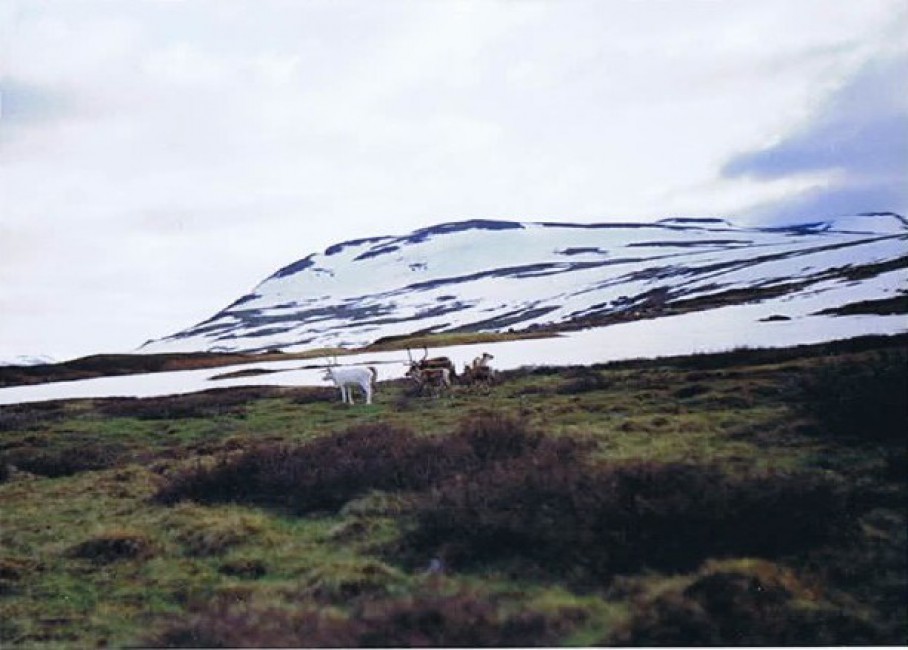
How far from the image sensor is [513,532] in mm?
8891

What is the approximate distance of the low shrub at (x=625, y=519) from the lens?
Answer: 27.1 feet

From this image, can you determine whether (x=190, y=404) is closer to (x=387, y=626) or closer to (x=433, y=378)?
(x=433, y=378)

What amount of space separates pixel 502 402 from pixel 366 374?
194 inches

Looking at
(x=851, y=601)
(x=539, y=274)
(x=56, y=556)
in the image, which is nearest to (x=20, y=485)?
(x=56, y=556)

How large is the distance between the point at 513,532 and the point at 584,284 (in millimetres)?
100340

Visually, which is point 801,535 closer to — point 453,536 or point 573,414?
point 453,536

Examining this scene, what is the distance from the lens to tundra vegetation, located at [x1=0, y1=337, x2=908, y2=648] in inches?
293

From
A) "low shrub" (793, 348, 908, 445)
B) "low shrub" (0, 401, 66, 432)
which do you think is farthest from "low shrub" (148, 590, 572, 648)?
"low shrub" (0, 401, 66, 432)

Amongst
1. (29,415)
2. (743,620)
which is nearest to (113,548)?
(743,620)

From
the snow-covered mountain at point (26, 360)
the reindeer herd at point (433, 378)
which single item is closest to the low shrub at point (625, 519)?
the reindeer herd at point (433, 378)

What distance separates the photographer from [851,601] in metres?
7.30

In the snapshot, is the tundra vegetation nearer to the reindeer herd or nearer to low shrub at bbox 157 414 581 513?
low shrub at bbox 157 414 581 513

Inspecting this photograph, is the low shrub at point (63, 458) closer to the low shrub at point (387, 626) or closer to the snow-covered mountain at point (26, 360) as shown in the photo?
the low shrub at point (387, 626)

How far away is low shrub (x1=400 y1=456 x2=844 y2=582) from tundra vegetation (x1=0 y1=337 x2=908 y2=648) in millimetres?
26
